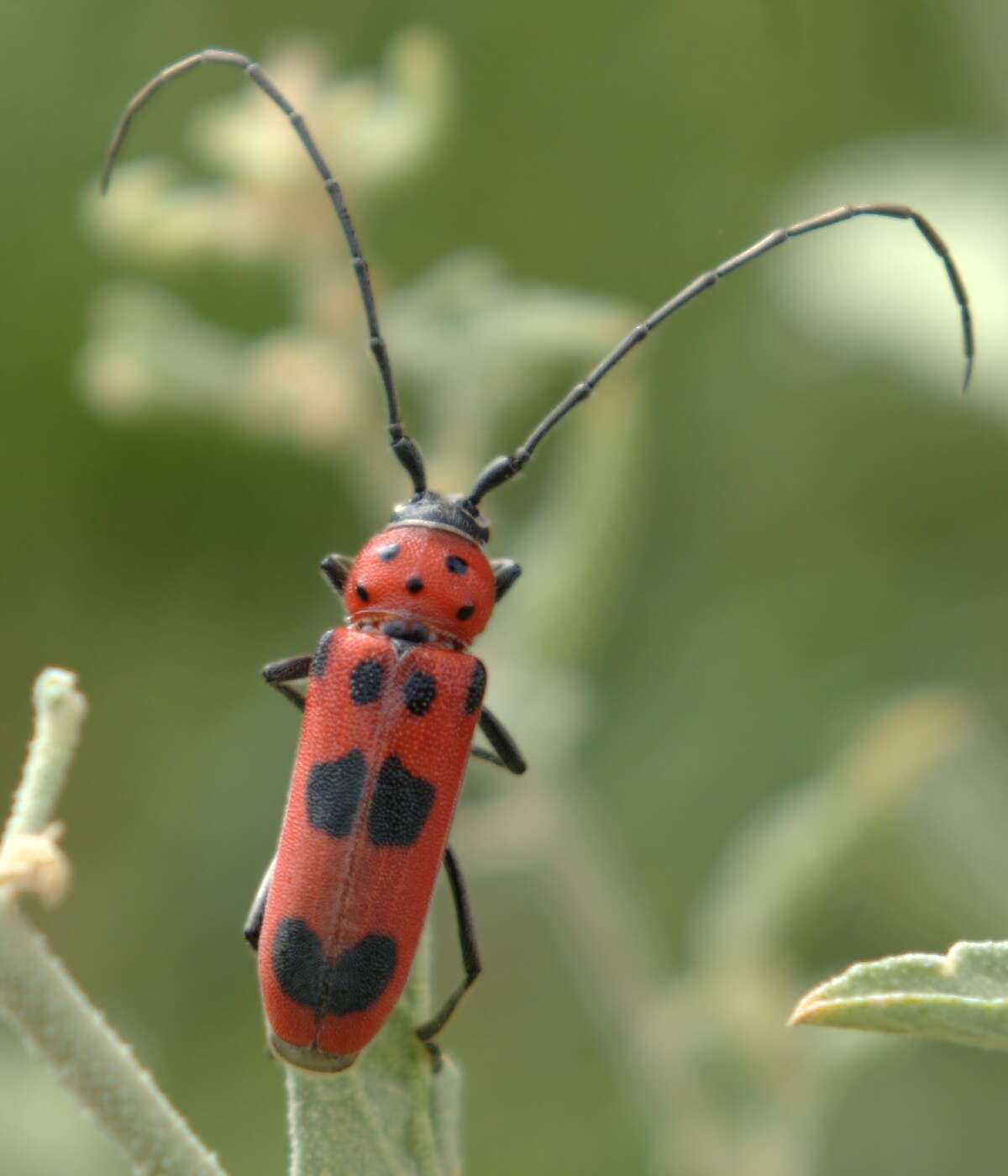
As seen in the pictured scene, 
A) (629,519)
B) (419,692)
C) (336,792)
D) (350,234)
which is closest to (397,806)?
(336,792)

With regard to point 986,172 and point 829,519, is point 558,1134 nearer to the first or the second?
point 829,519

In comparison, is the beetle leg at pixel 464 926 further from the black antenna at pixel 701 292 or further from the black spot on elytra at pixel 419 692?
the black antenna at pixel 701 292

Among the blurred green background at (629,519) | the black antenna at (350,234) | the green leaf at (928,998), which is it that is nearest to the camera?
the green leaf at (928,998)

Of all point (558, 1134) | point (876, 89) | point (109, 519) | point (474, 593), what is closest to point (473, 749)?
point (474, 593)

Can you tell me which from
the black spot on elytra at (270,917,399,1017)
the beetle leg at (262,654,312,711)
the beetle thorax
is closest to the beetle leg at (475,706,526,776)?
the beetle thorax

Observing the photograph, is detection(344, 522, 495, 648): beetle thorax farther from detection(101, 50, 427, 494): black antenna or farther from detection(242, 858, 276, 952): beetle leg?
detection(242, 858, 276, 952): beetle leg

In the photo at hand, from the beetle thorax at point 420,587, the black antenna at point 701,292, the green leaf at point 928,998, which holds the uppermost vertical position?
the black antenna at point 701,292

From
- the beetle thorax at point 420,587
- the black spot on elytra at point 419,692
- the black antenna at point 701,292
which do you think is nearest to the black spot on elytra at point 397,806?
the black spot on elytra at point 419,692
